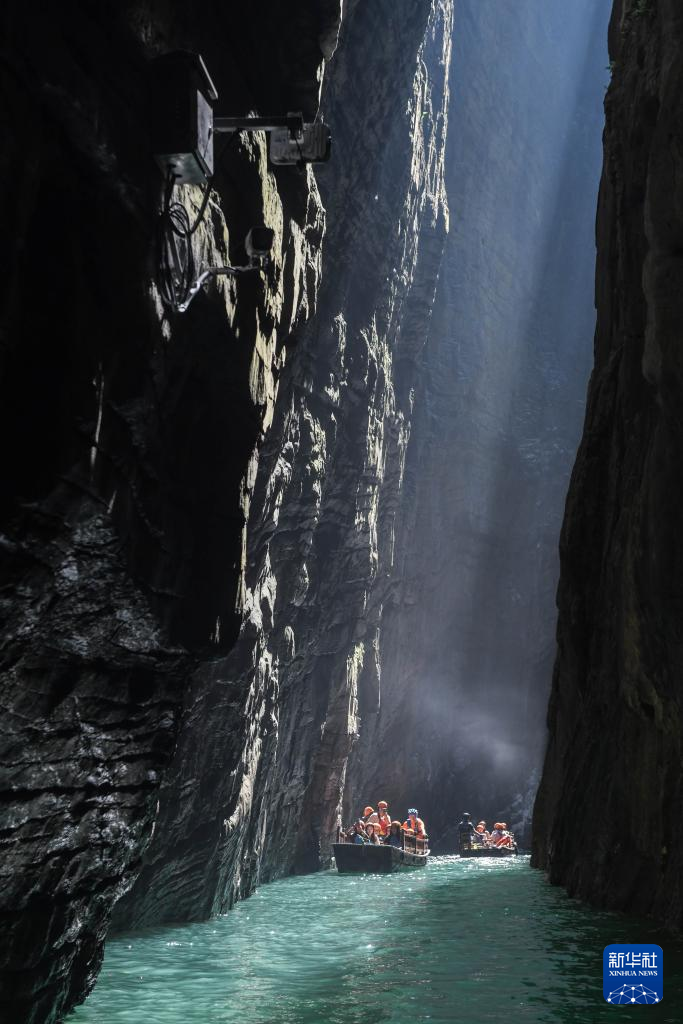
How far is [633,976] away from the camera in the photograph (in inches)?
351

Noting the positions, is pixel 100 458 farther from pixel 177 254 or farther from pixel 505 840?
pixel 505 840

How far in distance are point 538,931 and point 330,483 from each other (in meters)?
17.5

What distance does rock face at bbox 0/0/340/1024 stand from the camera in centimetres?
679

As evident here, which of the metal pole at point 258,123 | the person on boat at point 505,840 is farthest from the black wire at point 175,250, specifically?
the person on boat at point 505,840

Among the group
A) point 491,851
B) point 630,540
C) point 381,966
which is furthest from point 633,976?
point 491,851

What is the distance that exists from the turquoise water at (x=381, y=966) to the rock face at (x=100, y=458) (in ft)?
4.48

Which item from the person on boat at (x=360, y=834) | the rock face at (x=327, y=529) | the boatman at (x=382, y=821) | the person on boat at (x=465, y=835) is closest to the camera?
the rock face at (x=327, y=529)

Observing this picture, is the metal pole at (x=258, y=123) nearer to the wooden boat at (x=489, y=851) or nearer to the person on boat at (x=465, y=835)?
the wooden boat at (x=489, y=851)

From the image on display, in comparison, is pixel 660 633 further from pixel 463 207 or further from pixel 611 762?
pixel 463 207

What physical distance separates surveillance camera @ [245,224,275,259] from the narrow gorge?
1.25 ft

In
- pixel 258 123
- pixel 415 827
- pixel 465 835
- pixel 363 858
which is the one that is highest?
pixel 258 123

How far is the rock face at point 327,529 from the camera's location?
680 inches

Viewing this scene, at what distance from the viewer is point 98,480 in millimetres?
7391

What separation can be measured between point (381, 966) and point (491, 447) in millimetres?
43736
